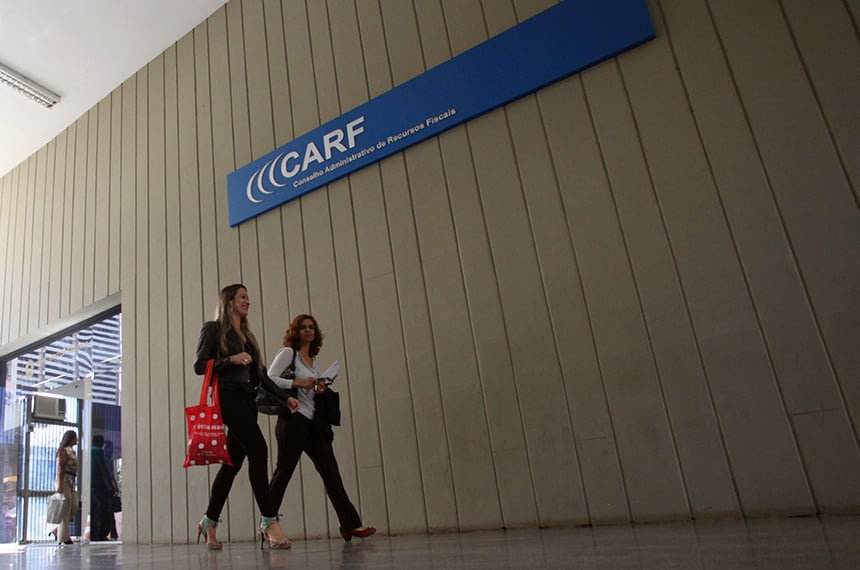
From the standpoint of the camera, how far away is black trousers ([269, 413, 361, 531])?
133 inches

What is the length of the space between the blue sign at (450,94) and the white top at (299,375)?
1763mm

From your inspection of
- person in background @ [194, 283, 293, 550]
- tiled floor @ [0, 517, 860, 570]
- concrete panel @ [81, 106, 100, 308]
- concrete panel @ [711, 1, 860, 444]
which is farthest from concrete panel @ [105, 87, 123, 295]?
concrete panel @ [711, 1, 860, 444]

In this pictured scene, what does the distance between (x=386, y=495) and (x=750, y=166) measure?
9.50ft

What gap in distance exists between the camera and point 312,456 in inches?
140

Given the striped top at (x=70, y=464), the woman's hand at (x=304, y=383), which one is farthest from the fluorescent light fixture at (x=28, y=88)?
the woman's hand at (x=304, y=383)

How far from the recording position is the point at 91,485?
6.68 meters

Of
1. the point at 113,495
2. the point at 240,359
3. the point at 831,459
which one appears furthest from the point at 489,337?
the point at 113,495

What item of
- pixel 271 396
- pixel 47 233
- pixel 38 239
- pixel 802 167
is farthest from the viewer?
pixel 38 239

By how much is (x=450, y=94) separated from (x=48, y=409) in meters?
5.91

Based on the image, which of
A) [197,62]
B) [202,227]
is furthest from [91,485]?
[197,62]

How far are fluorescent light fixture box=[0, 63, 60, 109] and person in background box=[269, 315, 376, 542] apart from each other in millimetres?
5474

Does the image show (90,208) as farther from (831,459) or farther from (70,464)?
(831,459)

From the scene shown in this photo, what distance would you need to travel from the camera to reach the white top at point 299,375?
3.51 metres

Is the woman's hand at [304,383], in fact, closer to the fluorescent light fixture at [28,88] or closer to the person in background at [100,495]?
the person in background at [100,495]
